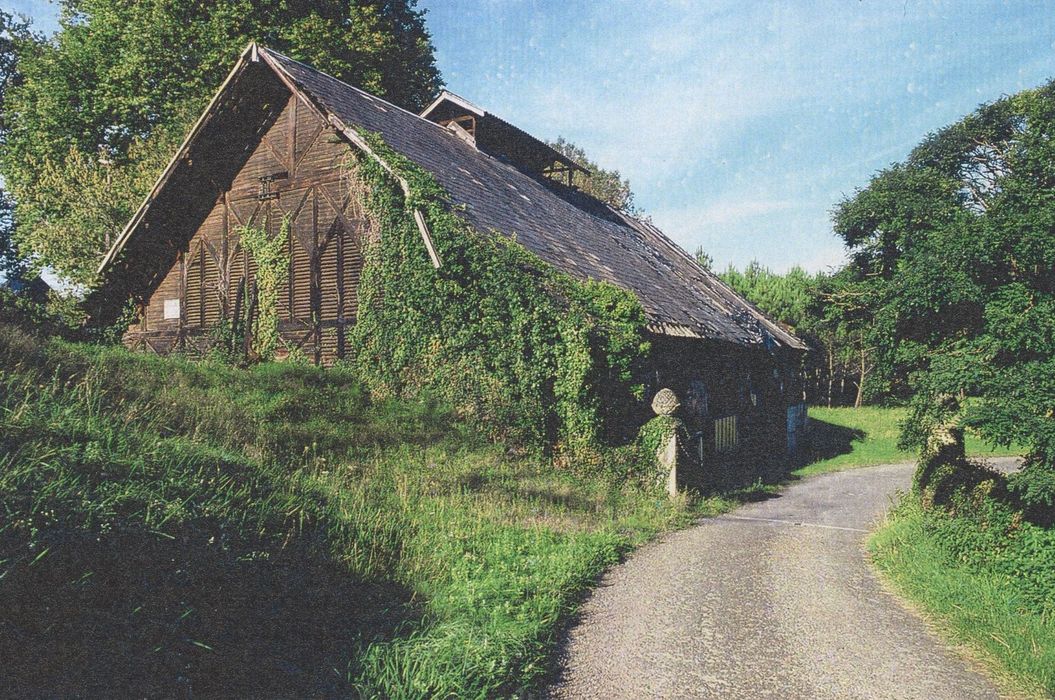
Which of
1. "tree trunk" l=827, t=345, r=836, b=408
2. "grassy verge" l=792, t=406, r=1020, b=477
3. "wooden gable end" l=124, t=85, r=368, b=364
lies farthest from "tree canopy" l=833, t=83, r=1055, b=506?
"tree trunk" l=827, t=345, r=836, b=408

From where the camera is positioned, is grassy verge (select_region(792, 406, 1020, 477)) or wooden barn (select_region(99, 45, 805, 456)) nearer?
wooden barn (select_region(99, 45, 805, 456))

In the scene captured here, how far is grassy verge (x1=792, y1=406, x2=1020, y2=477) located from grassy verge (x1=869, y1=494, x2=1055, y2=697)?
7920mm

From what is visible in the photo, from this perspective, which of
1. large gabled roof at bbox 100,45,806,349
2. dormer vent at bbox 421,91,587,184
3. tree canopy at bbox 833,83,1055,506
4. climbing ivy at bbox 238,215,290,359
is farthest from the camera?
Answer: dormer vent at bbox 421,91,587,184

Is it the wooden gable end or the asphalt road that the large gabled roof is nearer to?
the wooden gable end

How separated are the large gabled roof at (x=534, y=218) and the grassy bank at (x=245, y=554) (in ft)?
18.4

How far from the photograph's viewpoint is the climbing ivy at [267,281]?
51.6 ft

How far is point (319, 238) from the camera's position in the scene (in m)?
15.3

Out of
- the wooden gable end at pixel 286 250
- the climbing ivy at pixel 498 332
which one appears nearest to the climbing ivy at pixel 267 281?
the wooden gable end at pixel 286 250

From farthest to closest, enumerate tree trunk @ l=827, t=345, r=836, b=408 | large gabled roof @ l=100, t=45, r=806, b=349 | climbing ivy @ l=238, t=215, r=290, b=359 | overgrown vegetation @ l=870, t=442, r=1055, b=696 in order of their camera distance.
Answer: tree trunk @ l=827, t=345, r=836, b=408 → climbing ivy @ l=238, t=215, r=290, b=359 → large gabled roof @ l=100, t=45, r=806, b=349 → overgrown vegetation @ l=870, t=442, r=1055, b=696

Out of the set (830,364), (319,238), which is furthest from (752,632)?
(830,364)

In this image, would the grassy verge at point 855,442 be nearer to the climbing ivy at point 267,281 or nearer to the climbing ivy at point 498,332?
the climbing ivy at point 498,332

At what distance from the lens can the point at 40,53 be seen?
27.7 meters

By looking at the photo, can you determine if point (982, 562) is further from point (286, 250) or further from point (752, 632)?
point (286, 250)

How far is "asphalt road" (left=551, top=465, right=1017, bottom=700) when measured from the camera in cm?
505
